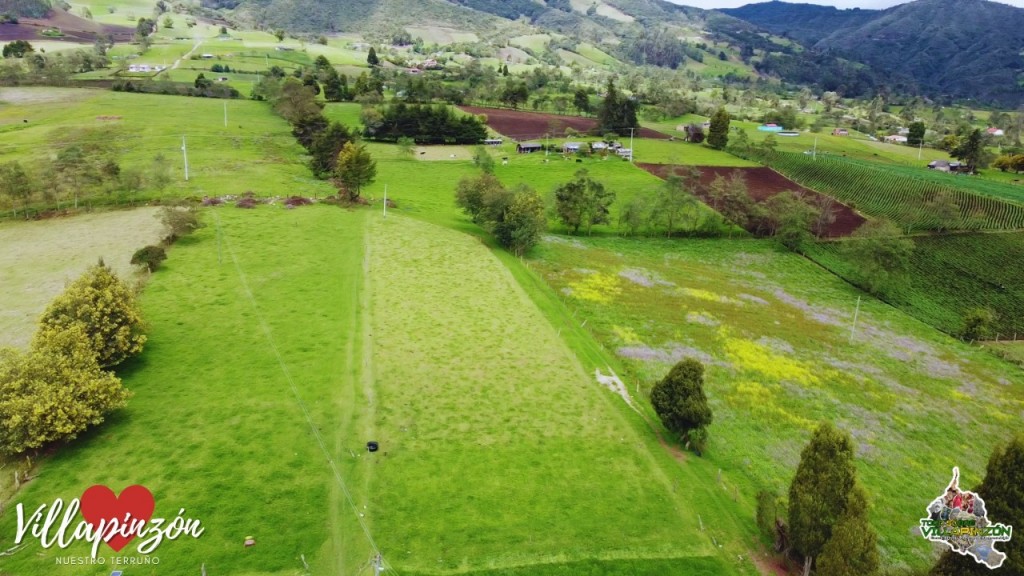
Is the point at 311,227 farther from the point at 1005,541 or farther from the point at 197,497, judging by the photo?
the point at 1005,541

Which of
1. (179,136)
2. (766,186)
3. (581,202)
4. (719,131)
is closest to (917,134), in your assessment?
(719,131)

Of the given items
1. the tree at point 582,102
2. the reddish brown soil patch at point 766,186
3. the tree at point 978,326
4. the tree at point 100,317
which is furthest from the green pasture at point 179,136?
the tree at point 582,102

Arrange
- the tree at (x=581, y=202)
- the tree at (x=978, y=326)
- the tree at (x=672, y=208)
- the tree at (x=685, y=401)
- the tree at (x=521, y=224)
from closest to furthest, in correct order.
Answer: the tree at (x=685, y=401), the tree at (x=978, y=326), the tree at (x=521, y=224), the tree at (x=581, y=202), the tree at (x=672, y=208)

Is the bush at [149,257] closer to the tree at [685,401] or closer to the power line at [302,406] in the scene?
the power line at [302,406]

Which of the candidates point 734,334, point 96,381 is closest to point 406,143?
Result: point 734,334

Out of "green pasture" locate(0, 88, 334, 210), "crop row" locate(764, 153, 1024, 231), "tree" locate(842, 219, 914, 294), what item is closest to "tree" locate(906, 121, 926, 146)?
"crop row" locate(764, 153, 1024, 231)

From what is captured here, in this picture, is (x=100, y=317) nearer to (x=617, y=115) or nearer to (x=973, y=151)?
(x=617, y=115)
